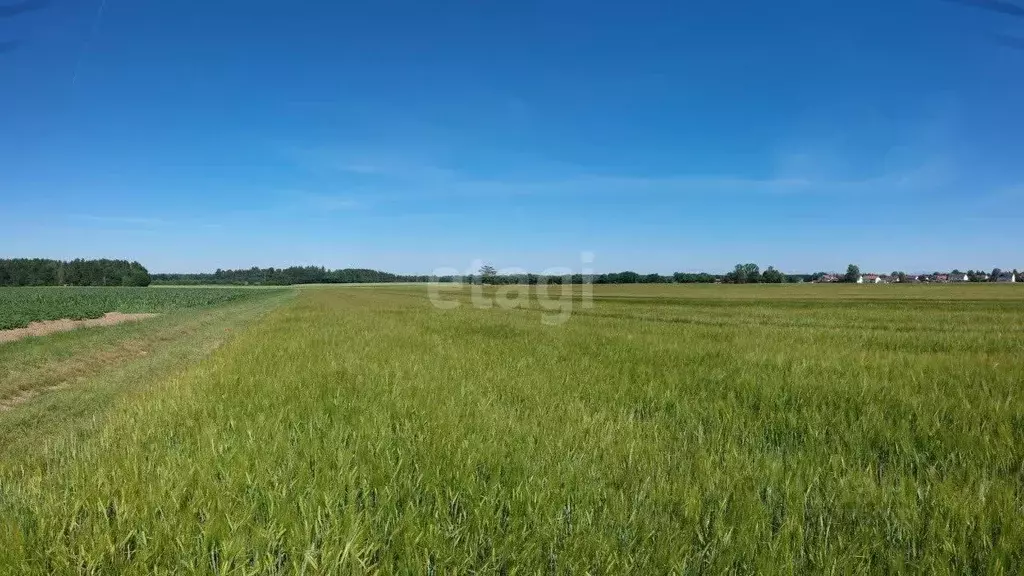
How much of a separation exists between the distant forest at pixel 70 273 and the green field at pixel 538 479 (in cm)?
17539

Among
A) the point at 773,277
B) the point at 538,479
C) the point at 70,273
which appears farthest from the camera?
the point at 70,273

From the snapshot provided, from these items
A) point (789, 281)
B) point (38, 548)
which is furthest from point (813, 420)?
point (789, 281)

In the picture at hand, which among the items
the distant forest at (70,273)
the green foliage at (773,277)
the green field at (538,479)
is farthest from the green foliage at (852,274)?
the distant forest at (70,273)

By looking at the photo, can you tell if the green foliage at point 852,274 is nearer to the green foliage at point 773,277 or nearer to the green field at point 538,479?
the green foliage at point 773,277

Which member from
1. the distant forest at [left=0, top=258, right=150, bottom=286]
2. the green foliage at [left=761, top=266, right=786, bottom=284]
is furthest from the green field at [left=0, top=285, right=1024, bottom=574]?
the distant forest at [left=0, top=258, right=150, bottom=286]

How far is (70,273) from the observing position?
448 ft

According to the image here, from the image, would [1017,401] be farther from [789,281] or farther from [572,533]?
[789,281]

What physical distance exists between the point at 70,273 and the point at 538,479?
18589 centimetres

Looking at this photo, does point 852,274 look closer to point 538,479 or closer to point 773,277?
point 773,277

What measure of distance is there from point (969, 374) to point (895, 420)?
9.56ft

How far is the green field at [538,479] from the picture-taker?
6.67ft

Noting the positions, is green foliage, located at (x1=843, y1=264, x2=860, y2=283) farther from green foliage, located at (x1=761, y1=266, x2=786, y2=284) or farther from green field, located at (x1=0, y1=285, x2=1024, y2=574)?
green field, located at (x1=0, y1=285, x2=1024, y2=574)

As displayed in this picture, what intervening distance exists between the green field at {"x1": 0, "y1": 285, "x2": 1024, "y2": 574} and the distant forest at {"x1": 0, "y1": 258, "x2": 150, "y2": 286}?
17539 cm

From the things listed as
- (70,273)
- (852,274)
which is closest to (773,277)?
(852,274)
